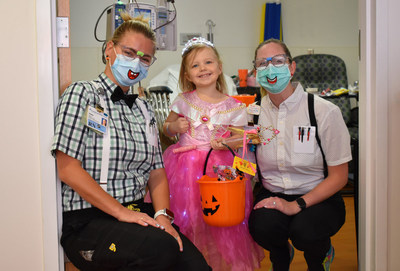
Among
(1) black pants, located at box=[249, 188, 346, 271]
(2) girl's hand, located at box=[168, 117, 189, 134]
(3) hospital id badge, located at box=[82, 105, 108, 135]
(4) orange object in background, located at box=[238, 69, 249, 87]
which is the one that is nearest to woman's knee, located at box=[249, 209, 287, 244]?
(1) black pants, located at box=[249, 188, 346, 271]

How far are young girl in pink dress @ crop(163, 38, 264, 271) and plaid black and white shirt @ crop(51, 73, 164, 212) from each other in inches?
16.3

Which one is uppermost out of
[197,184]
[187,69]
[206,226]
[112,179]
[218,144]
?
[187,69]

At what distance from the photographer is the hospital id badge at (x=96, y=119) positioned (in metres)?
1.76

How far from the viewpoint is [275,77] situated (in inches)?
92.7

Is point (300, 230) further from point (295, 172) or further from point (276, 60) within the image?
point (276, 60)

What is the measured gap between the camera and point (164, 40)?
301cm

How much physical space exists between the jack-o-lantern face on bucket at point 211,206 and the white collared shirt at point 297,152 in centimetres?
43

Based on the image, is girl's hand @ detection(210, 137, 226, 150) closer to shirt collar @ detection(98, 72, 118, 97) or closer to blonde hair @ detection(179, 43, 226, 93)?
blonde hair @ detection(179, 43, 226, 93)

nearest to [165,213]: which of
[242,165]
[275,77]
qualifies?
[242,165]

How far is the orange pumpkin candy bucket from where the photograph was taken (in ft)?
6.90
